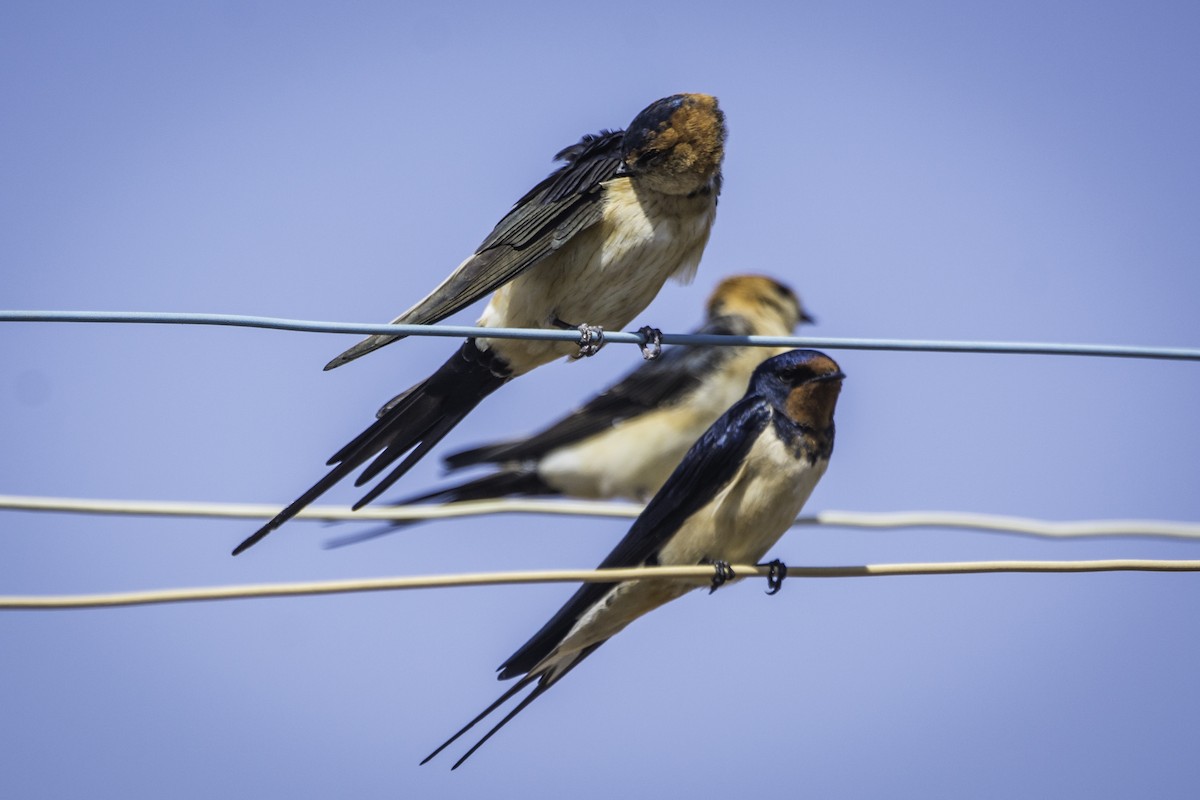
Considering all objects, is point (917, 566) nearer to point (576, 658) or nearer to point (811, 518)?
point (576, 658)

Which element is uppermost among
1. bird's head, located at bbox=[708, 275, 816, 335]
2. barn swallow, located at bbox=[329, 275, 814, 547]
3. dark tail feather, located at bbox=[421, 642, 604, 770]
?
bird's head, located at bbox=[708, 275, 816, 335]

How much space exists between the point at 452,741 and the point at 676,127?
2112 mm

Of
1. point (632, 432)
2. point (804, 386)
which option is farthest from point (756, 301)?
point (804, 386)

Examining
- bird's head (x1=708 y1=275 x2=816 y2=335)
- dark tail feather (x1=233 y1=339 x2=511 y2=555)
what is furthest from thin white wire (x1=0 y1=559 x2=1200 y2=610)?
bird's head (x1=708 y1=275 x2=816 y2=335)

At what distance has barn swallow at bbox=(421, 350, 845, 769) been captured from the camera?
4730 millimetres

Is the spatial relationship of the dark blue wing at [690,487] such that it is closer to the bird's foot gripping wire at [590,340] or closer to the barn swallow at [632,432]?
the bird's foot gripping wire at [590,340]

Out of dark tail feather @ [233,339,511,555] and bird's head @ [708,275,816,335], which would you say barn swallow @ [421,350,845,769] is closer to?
dark tail feather @ [233,339,511,555]

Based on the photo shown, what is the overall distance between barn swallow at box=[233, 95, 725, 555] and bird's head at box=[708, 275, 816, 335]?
145 inches

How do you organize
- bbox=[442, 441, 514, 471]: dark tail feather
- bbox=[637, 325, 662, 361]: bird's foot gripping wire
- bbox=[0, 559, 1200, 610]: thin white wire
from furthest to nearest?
bbox=[442, 441, 514, 471]: dark tail feather, bbox=[637, 325, 662, 361]: bird's foot gripping wire, bbox=[0, 559, 1200, 610]: thin white wire

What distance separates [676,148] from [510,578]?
2.09 m

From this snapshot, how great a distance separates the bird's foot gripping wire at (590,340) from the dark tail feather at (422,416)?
1.11ft

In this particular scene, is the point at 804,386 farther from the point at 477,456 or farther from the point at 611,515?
the point at 477,456

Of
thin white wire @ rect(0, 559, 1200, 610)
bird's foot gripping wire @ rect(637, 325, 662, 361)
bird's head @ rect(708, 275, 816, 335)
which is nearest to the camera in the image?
thin white wire @ rect(0, 559, 1200, 610)

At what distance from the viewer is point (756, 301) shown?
→ 8.97 m
